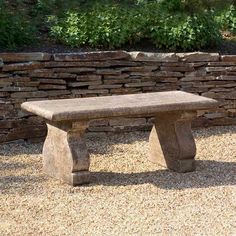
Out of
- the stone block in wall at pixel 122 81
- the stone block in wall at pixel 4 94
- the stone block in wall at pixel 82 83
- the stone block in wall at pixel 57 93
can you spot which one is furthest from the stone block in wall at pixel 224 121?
the stone block in wall at pixel 4 94

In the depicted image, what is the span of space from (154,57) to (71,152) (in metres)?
2.08

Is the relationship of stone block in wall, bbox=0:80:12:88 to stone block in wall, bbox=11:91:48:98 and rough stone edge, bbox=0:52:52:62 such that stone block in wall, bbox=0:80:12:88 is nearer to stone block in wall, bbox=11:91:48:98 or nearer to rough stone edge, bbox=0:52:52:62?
stone block in wall, bbox=11:91:48:98

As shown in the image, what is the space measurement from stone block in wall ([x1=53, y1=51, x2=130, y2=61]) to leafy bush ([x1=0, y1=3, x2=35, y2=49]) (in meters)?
0.66

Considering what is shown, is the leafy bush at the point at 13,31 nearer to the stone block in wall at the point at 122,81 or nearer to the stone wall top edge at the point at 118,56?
the stone wall top edge at the point at 118,56

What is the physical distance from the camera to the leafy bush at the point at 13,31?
7734mm

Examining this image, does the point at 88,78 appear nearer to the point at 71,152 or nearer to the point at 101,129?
the point at 101,129

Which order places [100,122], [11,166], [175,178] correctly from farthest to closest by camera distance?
1. [100,122]
2. [11,166]
3. [175,178]

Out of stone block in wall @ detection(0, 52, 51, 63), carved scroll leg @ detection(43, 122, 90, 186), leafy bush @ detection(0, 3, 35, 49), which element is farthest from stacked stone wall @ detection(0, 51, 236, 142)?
carved scroll leg @ detection(43, 122, 90, 186)

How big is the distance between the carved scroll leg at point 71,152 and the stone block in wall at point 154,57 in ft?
5.81

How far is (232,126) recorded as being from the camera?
26.8 feet

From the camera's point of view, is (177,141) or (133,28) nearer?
(177,141)

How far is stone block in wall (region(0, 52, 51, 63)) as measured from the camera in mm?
7191

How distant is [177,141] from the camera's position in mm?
6480

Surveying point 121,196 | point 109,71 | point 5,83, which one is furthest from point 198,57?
point 121,196
